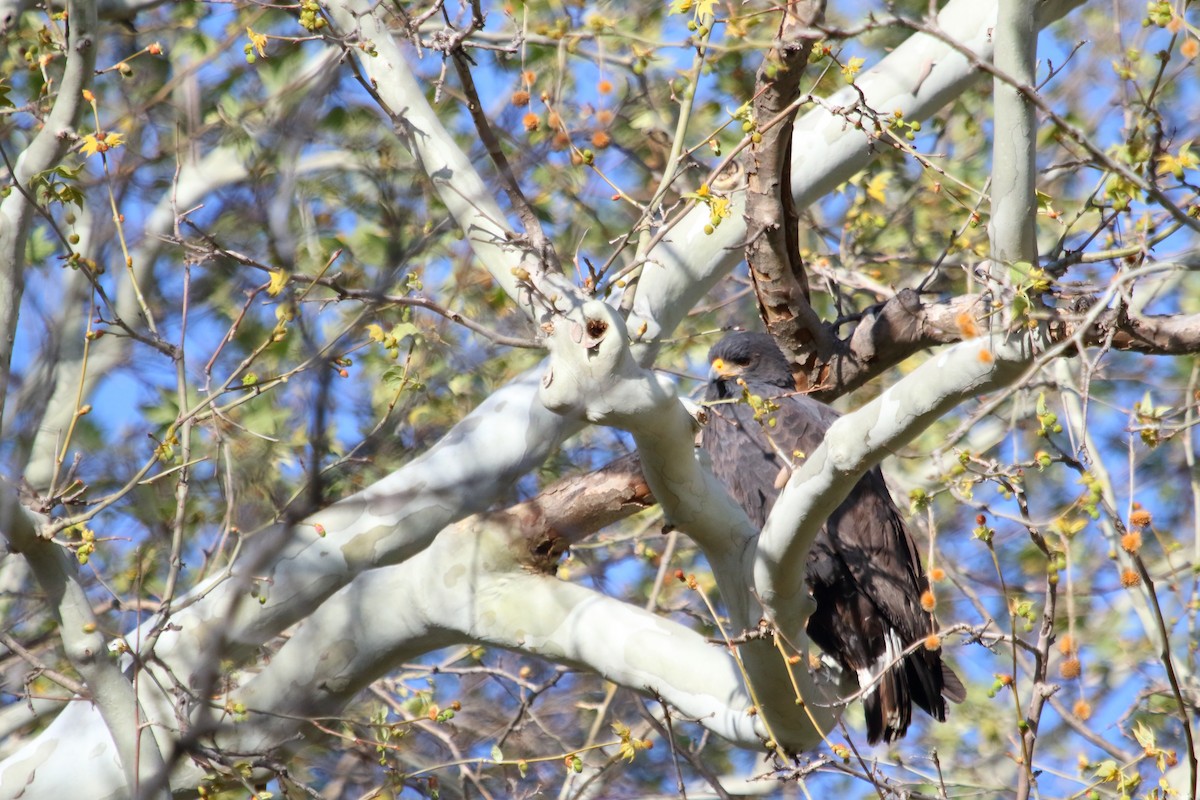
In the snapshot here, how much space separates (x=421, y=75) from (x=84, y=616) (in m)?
1.62

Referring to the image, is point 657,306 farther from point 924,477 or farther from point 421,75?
point 924,477

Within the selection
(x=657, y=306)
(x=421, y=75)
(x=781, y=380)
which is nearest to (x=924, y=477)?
(x=781, y=380)

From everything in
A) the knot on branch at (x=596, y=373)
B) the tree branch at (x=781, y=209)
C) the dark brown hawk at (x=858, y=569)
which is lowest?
the knot on branch at (x=596, y=373)

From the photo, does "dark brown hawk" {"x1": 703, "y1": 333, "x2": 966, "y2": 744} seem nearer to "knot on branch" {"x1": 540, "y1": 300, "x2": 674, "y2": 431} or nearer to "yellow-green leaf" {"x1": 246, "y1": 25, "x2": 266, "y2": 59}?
"knot on branch" {"x1": 540, "y1": 300, "x2": 674, "y2": 431}

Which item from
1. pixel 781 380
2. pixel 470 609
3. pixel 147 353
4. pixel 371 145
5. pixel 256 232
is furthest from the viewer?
pixel 781 380

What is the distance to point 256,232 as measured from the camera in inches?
83.1

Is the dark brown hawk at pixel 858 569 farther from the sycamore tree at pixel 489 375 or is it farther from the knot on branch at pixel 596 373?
the knot on branch at pixel 596 373

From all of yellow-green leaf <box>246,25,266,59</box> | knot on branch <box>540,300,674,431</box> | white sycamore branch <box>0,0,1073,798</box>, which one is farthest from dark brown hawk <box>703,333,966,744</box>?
yellow-green leaf <box>246,25,266,59</box>

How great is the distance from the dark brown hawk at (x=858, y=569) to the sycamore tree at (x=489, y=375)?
21 centimetres

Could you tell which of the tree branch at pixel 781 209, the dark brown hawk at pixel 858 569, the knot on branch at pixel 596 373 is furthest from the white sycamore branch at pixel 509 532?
the dark brown hawk at pixel 858 569

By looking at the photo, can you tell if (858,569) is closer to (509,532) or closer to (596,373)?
(509,532)

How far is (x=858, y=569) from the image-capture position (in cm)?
407

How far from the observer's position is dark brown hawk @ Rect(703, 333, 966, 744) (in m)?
3.90

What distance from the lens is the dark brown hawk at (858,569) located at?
390 cm
